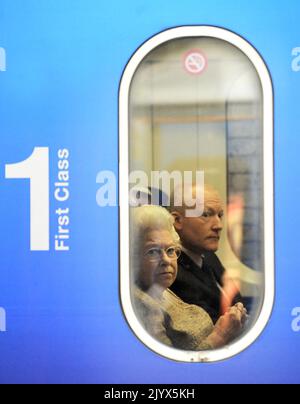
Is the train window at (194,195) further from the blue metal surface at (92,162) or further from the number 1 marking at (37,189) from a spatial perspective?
the number 1 marking at (37,189)

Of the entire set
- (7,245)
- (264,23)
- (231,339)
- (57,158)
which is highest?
(264,23)

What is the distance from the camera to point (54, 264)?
6.83 feet

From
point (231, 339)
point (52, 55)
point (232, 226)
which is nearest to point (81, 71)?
point (52, 55)

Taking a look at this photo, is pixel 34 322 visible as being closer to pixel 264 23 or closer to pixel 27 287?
pixel 27 287

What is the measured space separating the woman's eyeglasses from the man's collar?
26 millimetres

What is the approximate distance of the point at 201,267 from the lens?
2.12 metres

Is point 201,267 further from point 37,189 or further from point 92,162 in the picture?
point 37,189

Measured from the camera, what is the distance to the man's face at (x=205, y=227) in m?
2.09

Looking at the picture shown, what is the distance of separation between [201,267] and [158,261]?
0.53 feet

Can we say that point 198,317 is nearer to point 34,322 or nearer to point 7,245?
point 34,322

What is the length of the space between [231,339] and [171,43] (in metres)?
1.11

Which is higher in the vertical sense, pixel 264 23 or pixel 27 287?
→ pixel 264 23

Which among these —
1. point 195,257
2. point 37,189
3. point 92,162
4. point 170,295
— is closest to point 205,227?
point 195,257

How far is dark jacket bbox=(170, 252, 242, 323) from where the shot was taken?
2.11 m
